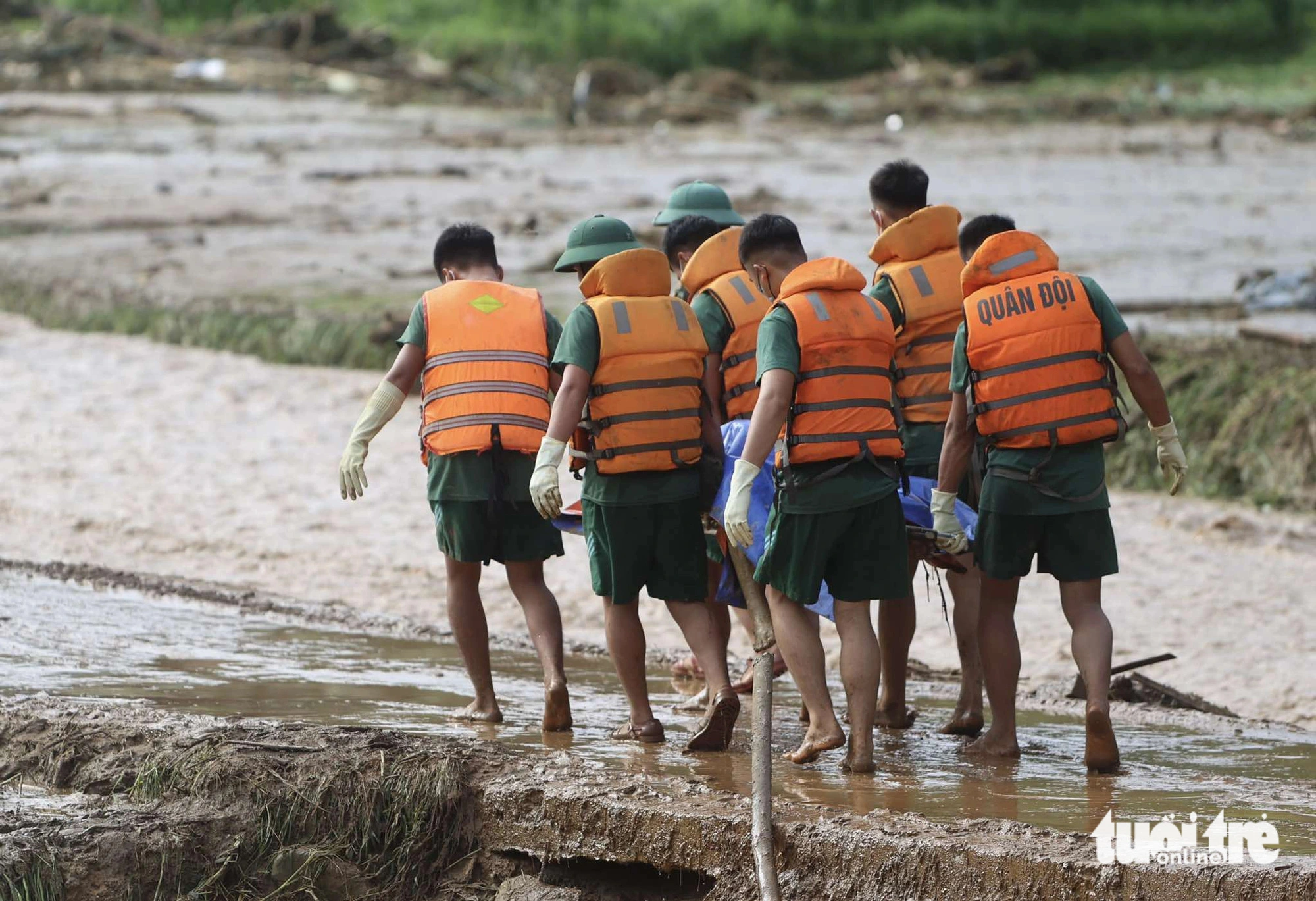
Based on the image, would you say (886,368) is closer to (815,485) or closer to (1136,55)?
(815,485)

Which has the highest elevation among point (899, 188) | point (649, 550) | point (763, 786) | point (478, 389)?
point (899, 188)

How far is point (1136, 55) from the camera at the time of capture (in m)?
48.2

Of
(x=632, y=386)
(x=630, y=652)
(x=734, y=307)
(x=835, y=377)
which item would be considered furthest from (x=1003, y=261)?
(x=630, y=652)

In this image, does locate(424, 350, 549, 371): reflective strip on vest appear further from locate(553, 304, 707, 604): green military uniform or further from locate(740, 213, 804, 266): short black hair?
locate(740, 213, 804, 266): short black hair

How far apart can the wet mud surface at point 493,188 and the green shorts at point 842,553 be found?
423 inches

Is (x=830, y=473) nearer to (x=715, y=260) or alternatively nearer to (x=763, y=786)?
(x=763, y=786)

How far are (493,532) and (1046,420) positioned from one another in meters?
2.14

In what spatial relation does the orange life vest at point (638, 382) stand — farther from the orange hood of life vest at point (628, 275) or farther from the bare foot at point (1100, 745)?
the bare foot at point (1100, 745)

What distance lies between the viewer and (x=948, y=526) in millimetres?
6594

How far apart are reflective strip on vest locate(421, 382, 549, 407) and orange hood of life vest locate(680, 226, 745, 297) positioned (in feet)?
2.57

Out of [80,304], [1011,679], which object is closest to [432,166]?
[80,304]

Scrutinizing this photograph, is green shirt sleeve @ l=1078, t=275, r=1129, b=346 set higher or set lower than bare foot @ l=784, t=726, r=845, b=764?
higher

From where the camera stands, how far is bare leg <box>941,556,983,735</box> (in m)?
7.05

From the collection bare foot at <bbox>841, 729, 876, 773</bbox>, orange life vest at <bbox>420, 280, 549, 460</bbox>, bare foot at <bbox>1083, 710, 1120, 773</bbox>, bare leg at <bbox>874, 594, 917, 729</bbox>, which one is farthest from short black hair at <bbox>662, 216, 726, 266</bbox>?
bare foot at <bbox>1083, 710, 1120, 773</bbox>
